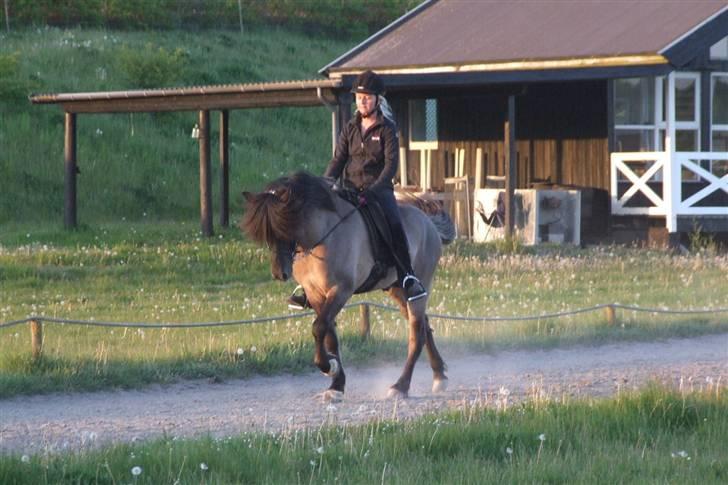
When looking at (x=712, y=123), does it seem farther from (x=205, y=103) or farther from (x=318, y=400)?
(x=318, y=400)

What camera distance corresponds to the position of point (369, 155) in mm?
12172

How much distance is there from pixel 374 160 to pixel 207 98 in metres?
14.7

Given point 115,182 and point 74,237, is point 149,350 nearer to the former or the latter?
point 74,237

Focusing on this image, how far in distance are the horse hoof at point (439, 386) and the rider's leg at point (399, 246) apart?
79 cm

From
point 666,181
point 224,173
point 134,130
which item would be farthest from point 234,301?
point 134,130

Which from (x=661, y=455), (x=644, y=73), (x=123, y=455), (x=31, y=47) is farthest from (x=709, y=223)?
(x=31, y=47)

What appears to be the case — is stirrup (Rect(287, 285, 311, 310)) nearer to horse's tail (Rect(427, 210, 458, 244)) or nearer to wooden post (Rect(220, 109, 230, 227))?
horse's tail (Rect(427, 210, 458, 244))

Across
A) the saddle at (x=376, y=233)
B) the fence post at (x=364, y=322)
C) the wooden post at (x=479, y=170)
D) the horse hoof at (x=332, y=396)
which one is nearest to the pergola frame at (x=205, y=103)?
the wooden post at (x=479, y=170)

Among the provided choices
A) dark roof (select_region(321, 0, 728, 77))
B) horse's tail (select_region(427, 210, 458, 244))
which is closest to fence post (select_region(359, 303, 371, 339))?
horse's tail (select_region(427, 210, 458, 244))

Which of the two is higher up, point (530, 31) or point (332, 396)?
point (530, 31)

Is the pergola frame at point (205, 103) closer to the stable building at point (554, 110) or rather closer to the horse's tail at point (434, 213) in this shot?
the stable building at point (554, 110)

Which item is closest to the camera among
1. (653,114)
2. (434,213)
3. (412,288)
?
(412,288)

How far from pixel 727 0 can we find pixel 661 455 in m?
18.9

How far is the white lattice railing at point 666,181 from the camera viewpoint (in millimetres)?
25594
